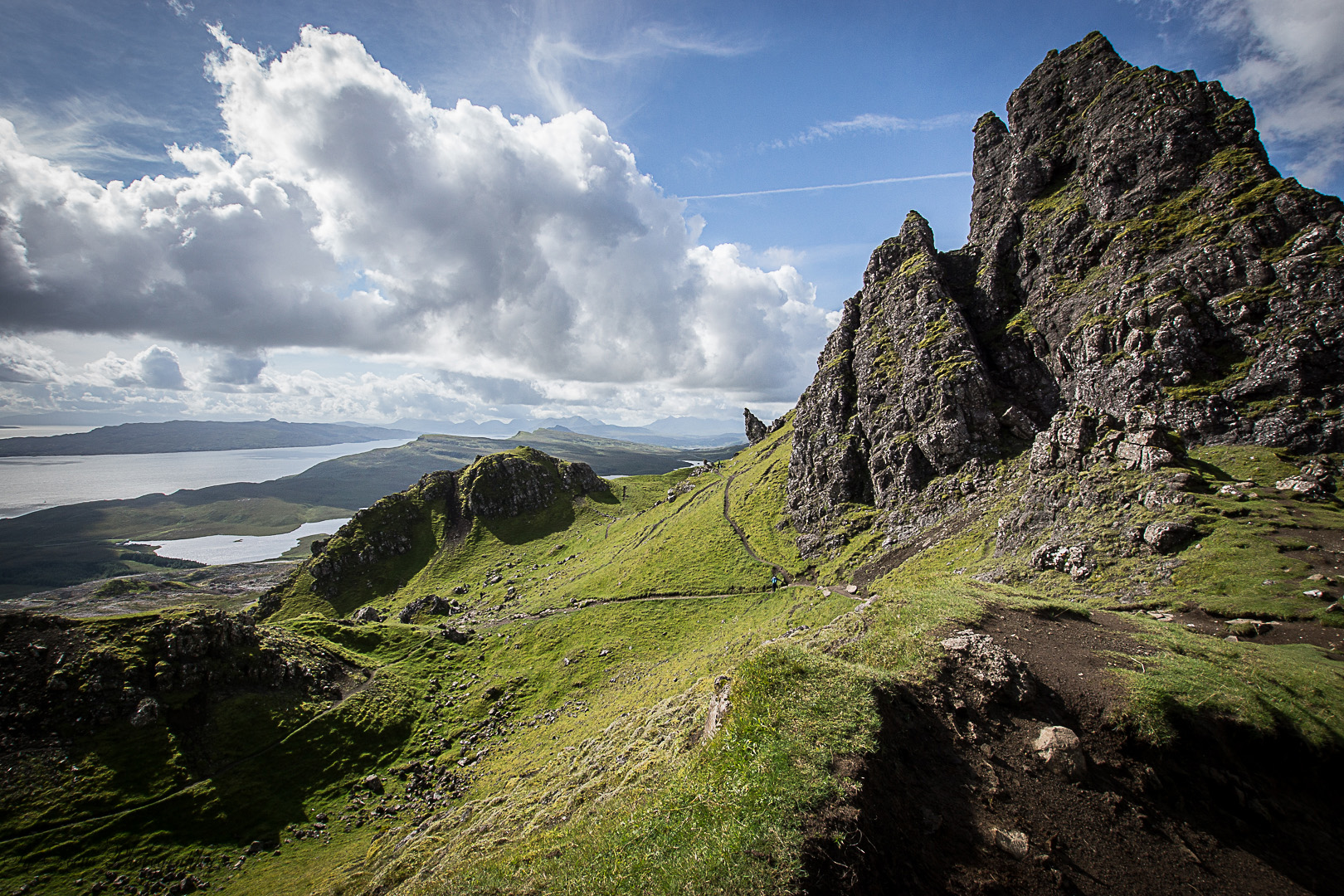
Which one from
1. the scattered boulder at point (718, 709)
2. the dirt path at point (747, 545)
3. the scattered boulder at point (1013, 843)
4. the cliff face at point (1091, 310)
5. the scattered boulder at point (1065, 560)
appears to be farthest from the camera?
the dirt path at point (747, 545)

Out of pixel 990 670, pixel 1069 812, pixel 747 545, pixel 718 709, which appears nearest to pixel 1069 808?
pixel 1069 812

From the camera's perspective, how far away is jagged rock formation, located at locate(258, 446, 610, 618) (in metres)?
126

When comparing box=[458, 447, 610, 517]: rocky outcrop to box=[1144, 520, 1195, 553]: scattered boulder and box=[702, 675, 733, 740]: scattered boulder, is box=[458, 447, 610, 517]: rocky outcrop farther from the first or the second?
box=[1144, 520, 1195, 553]: scattered boulder

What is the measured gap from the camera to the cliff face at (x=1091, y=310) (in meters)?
45.8

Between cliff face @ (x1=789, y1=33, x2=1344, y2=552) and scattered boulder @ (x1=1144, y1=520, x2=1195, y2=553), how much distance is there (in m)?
10.7

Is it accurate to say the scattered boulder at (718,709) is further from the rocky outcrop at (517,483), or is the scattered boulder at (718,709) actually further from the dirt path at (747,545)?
the rocky outcrop at (517,483)

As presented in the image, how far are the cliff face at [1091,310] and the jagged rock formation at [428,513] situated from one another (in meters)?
91.8

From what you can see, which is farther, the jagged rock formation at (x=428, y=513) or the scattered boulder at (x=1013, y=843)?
the jagged rock formation at (x=428, y=513)

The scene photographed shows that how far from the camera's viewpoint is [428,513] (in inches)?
5753

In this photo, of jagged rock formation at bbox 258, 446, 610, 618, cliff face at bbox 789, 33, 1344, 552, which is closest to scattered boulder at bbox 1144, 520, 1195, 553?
cliff face at bbox 789, 33, 1344, 552

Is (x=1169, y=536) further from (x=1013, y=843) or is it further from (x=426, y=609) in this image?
(x=426, y=609)

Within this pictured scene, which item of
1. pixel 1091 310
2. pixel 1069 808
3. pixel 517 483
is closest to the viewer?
pixel 1069 808

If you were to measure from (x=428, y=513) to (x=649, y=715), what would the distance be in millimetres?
139994

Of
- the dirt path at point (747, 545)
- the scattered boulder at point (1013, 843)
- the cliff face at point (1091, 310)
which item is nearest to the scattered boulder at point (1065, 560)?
the cliff face at point (1091, 310)
